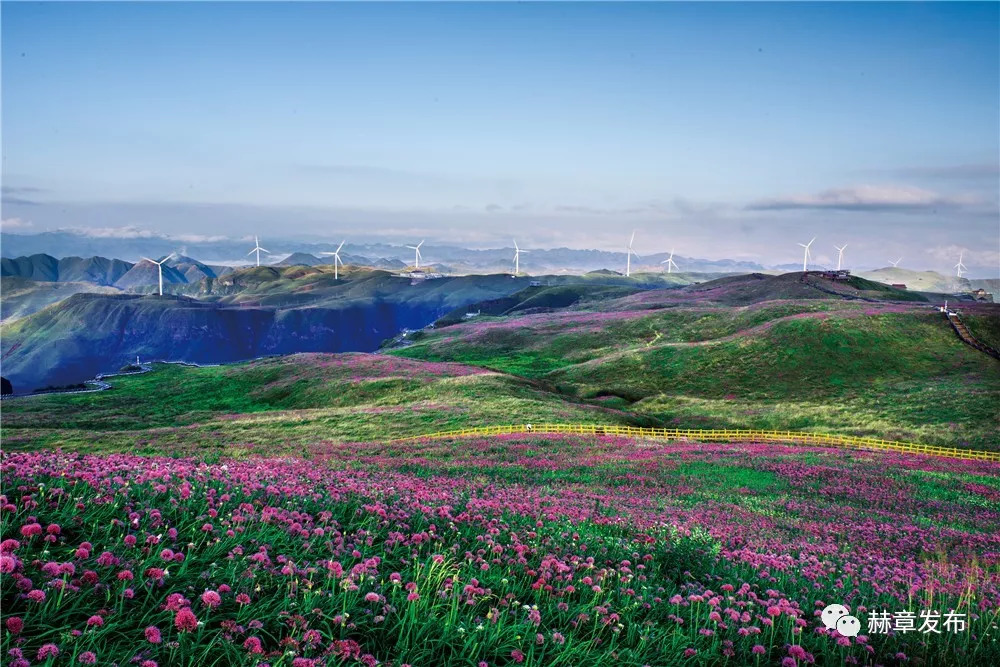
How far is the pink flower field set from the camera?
19.5ft

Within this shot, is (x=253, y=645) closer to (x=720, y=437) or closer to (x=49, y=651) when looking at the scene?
(x=49, y=651)

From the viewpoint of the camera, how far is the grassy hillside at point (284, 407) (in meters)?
48.8

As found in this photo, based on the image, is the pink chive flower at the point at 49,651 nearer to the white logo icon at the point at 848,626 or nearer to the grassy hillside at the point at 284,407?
the white logo icon at the point at 848,626

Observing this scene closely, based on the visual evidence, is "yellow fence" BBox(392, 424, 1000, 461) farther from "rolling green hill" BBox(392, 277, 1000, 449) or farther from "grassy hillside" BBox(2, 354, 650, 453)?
"rolling green hill" BBox(392, 277, 1000, 449)

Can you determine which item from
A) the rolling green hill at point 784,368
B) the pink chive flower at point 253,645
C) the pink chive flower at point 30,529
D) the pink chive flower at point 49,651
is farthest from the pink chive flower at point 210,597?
the rolling green hill at point 784,368

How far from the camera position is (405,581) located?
26.1ft

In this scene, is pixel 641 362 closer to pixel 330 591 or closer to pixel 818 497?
pixel 818 497

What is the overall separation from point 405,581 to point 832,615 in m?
5.60

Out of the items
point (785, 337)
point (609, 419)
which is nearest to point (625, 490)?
point (609, 419)

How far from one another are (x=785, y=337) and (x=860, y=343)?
8.81 metres

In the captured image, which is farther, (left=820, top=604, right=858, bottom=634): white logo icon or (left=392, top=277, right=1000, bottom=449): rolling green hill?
(left=392, top=277, right=1000, bottom=449): rolling green hill

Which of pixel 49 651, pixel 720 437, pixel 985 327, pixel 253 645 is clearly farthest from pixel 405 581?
pixel 985 327

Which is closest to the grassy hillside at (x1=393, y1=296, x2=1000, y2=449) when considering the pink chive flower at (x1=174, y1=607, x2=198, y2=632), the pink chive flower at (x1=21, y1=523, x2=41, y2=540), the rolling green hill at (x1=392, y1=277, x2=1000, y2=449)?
the rolling green hill at (x1=392, y1=277, x2=1000, y2=449)

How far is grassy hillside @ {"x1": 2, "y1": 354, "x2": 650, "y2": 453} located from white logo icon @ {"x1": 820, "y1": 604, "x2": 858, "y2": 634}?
3256 centimetres
